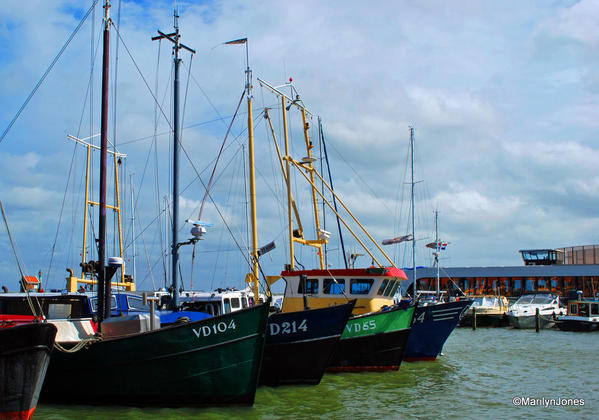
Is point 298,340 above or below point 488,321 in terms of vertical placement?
above

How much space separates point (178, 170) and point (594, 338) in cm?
2751

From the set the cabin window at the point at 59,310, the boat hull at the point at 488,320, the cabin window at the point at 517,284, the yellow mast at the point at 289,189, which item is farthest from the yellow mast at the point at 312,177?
the cabin window at the point at 517,284

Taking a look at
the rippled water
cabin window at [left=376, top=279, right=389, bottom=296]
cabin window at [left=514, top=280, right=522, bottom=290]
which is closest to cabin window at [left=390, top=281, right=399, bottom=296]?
cabin window at [left=376, top=279, right=389, bottom=296]

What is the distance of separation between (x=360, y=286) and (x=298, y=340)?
531 centimetres

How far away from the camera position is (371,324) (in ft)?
62.7

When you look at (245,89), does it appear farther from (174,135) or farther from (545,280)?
(545,280)

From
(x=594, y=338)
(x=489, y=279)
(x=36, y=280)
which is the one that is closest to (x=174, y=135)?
(x=36, y=280)

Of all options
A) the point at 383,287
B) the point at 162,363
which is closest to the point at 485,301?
the point at 383,287

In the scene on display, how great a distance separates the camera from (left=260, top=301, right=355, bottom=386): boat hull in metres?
16.1

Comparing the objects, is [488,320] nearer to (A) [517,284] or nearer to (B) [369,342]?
(B) [369,342]

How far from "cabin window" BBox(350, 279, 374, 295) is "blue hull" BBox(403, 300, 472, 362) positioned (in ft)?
8.37

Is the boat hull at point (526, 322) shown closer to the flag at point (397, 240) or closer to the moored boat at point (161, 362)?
the flag at point (397, 240)

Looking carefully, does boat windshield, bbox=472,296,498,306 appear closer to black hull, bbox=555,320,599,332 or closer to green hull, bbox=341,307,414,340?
black hull, bbox=555,320,599,332

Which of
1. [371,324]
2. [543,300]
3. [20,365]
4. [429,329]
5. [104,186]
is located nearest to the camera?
[20,365]
